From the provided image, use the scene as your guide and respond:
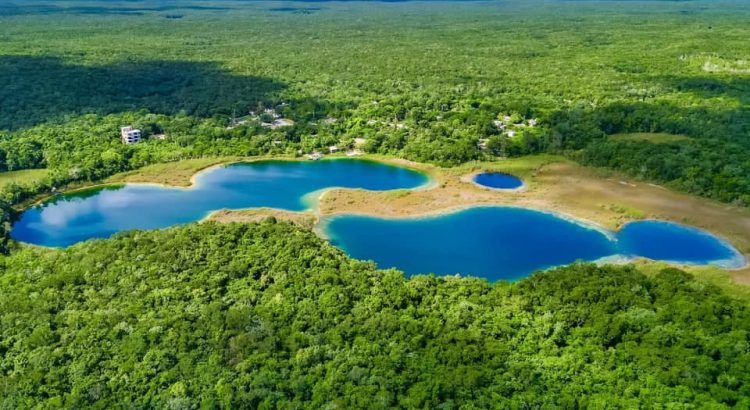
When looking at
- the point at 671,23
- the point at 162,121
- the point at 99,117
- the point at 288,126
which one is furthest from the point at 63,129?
the point at 671,23

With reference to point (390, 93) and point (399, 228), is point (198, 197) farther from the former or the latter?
point (390, 93)

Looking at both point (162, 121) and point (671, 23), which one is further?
point (671, 23)

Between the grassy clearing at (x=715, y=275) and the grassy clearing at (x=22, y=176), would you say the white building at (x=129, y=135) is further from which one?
the grassy clearing at (x=715, y=275)

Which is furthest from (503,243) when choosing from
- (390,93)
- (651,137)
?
(390,93)

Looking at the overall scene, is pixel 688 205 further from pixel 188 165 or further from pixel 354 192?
pixel 188 165

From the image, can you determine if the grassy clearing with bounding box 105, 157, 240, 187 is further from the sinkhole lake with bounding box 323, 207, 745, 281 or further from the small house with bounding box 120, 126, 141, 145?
the sinkhole lake with bounding box 323, 207, 745, 281

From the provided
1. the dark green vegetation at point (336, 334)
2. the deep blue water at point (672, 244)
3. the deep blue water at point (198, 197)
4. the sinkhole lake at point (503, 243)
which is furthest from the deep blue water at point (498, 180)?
the dark green vegetation at point (336, 334)

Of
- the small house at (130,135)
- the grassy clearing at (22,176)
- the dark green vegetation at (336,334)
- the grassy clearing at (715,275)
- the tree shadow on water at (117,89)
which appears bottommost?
the grassy clearing at (715,275)
